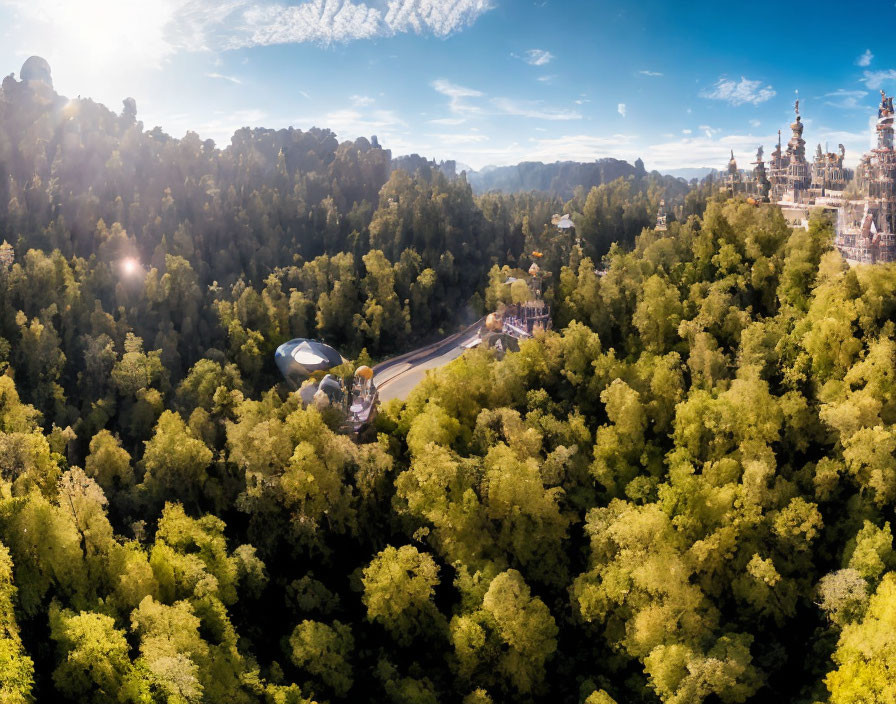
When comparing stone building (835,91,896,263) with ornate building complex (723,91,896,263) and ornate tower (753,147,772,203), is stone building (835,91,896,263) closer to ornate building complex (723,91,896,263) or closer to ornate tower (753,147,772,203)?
ornate building complex (723,91,896,263)

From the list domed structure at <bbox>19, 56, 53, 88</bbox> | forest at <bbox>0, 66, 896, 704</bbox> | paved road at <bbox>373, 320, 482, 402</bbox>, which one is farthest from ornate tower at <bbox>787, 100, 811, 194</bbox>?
domed structure at <bbox>19, 56, 53, 88</bbox>

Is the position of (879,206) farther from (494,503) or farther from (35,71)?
(35,71)

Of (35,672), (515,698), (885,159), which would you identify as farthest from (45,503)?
(885,159)

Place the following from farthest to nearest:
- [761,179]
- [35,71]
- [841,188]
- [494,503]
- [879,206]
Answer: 1. [35,71]
2. [761,179]
3. [841,188]
4. [879,206]
5. [494,503]

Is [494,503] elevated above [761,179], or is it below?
below

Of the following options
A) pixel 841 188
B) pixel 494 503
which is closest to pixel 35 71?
pixel 494 503

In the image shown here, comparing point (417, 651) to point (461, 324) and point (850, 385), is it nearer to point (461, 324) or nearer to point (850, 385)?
point (850, 385)
